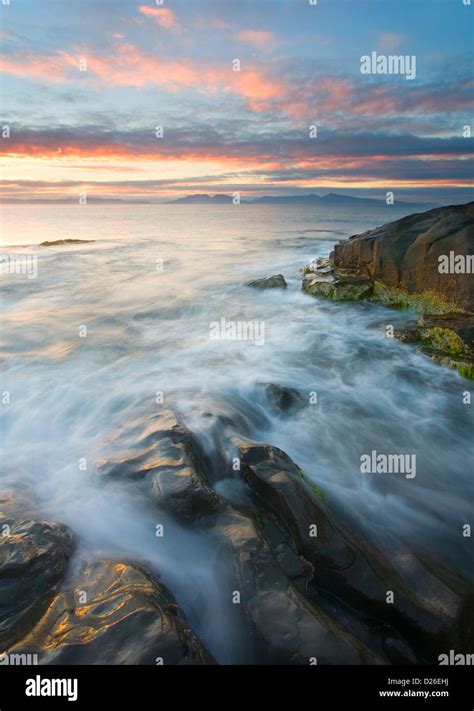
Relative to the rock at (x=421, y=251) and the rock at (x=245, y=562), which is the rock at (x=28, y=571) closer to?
the rock at (x=245, y=562)

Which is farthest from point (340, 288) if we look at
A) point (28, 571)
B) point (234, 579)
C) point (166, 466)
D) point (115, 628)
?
point (115, 628)

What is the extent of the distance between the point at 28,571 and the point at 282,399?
6276 mm

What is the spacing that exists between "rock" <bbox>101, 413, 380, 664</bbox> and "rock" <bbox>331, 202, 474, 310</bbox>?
11813mm

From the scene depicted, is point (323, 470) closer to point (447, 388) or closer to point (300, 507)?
point (300, 507)

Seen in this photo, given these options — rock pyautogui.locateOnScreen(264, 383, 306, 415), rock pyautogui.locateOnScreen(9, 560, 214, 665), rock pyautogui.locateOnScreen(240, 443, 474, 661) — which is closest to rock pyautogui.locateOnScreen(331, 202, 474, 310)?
rock pyautogui.locateOnScreen(264, 383, 306, 415)

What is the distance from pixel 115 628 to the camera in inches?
149

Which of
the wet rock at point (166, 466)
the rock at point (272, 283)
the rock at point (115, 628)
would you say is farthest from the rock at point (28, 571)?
the rock at point (272, 283)

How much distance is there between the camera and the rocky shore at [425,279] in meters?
12.4

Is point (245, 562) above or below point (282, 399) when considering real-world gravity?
below

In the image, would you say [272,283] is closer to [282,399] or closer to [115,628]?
[282,399]
